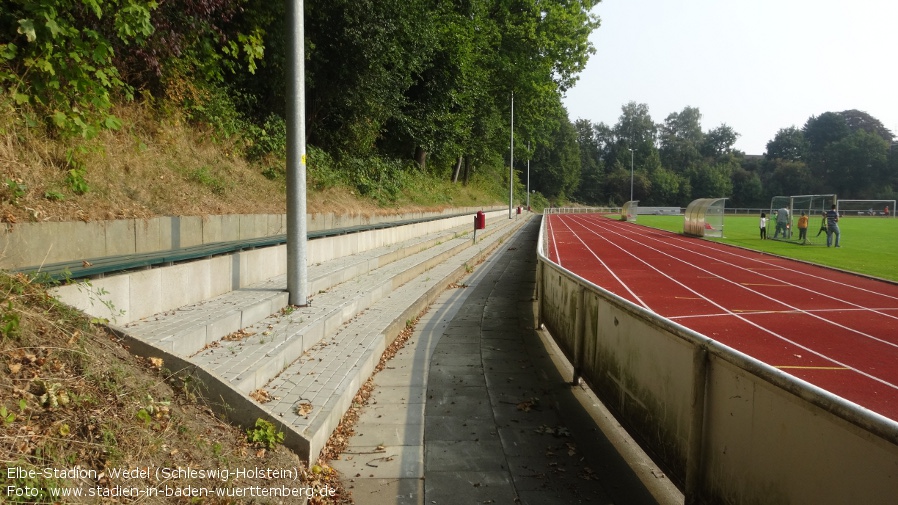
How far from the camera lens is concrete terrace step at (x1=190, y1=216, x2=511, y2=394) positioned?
466 centimetres

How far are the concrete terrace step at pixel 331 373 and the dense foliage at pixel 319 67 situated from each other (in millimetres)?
3504

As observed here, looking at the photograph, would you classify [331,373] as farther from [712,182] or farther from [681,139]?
[681,139]

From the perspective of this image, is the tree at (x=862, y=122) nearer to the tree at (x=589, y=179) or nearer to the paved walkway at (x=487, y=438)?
the tree at (x=589, y=179)

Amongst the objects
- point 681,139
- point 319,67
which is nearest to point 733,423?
point 319,67

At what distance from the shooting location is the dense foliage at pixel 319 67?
652 cm

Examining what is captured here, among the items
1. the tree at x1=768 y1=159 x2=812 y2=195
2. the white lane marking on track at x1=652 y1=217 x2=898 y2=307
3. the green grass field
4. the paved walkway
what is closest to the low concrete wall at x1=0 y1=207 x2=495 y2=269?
the paved walkway

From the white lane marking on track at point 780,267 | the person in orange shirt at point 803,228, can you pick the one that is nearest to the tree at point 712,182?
the person in orange shirt at point 803,228

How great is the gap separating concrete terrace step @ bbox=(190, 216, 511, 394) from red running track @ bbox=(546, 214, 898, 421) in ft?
18.2

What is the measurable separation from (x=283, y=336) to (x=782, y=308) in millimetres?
11900

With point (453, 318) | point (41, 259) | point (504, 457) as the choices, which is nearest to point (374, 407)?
point (504, 457)

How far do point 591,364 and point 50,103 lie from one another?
21.2 feet

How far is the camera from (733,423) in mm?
3041

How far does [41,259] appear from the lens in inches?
199

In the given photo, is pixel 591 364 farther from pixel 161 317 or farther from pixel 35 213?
pixel 35 213
